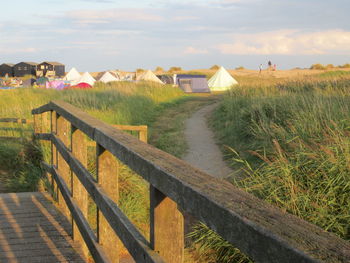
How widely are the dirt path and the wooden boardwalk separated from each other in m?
3.68

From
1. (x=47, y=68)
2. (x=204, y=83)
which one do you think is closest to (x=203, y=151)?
(x=204, y=83)

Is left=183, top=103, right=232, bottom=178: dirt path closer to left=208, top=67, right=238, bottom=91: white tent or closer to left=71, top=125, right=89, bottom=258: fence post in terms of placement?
left=71, top=125, right=89, bottom=258: fence post

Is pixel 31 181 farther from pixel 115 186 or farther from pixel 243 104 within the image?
pixel 243 104

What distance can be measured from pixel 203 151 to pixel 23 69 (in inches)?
3047

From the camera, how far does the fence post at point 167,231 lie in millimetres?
1717

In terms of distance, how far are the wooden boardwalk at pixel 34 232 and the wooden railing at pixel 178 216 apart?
344 mm

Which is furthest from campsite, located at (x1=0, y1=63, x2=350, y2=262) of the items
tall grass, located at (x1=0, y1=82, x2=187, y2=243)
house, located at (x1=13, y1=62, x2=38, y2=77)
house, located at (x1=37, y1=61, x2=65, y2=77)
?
house, located at (x1=13, y1=62, x2=38, y2=77)

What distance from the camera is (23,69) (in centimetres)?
8275

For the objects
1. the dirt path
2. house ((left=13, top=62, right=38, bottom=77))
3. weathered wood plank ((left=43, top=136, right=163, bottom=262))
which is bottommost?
the dirt path

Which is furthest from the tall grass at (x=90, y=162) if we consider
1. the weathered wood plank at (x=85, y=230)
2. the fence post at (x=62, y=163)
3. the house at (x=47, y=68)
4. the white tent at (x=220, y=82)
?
the house at (x=47, y=68)

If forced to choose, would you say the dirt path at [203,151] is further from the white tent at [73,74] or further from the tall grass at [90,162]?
the white tent at [73,74]

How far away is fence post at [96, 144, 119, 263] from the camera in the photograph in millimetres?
2879

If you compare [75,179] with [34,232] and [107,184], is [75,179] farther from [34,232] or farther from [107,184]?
[107,184]

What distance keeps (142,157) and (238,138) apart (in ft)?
31.4
